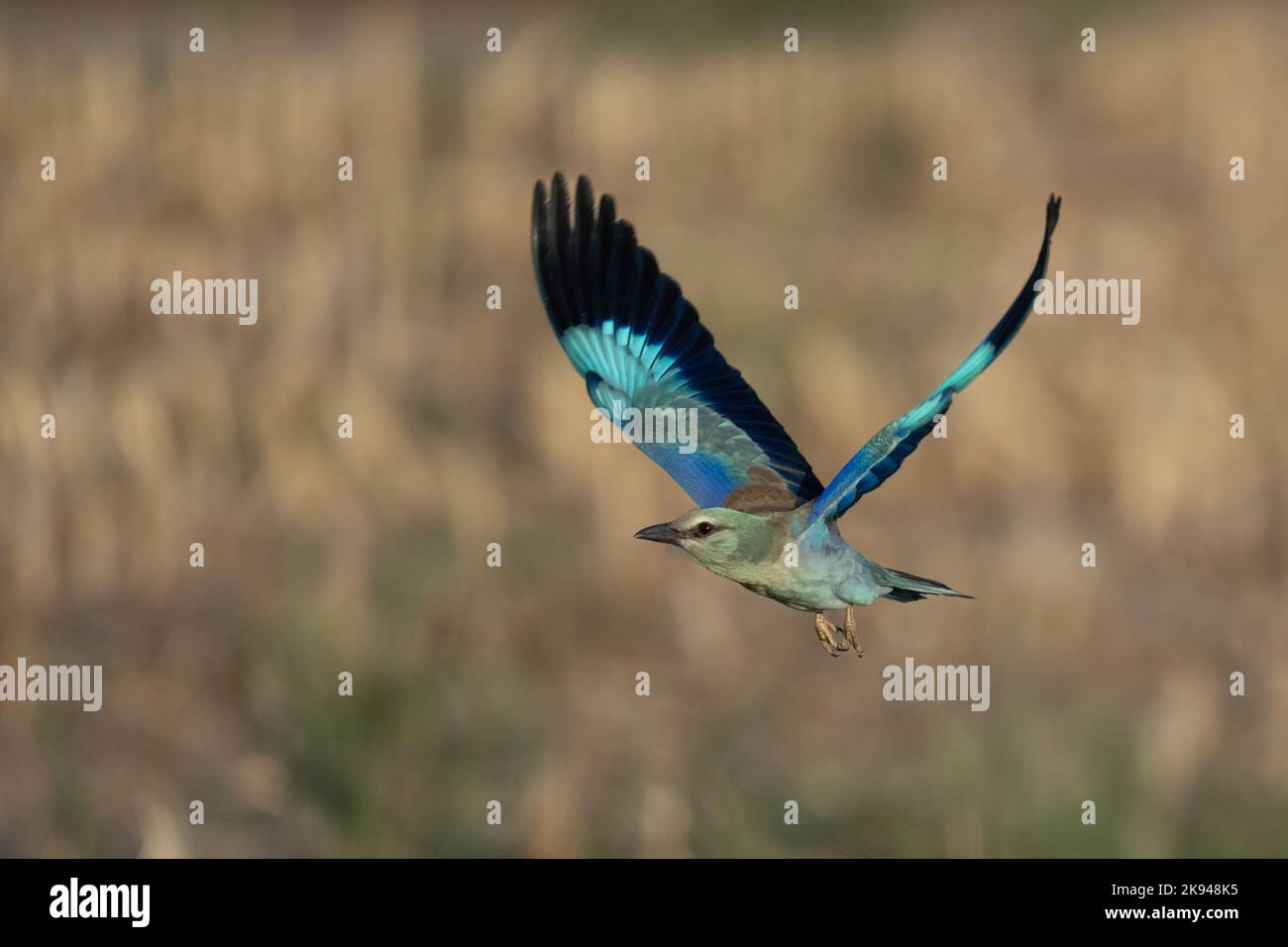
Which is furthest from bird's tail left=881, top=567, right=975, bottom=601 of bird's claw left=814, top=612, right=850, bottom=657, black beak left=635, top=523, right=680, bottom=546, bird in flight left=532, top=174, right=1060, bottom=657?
black beak left=635, top=523, right=680, bottom=546

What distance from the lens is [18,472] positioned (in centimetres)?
1073

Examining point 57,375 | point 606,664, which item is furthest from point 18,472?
point 606,664

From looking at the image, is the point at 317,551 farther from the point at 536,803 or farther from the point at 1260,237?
the point at 1260,237

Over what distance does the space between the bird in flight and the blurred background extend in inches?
139

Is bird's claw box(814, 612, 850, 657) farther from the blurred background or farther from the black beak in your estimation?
the blurred background

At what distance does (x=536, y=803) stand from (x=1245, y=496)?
498 centimetres

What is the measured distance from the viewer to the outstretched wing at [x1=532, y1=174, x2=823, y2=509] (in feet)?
14.9

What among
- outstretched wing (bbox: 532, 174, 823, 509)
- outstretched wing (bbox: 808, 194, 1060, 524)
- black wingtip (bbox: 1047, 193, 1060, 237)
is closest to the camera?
black wingtip (bbox: 1047, 193, 1060, 237)

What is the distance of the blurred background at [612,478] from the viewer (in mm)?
8914

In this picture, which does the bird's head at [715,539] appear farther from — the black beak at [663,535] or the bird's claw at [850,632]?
the bird's claw at [850,632]

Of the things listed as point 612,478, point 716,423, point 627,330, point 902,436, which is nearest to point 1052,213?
point 902,436

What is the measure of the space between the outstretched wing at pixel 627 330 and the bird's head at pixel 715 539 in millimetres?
789

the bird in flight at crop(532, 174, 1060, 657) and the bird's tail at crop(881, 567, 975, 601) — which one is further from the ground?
the bird in flight at crop(532, 174, 1060, 657)

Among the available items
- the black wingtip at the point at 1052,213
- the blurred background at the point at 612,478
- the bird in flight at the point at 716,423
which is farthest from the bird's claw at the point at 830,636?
the blurred background at the point at 612,478
